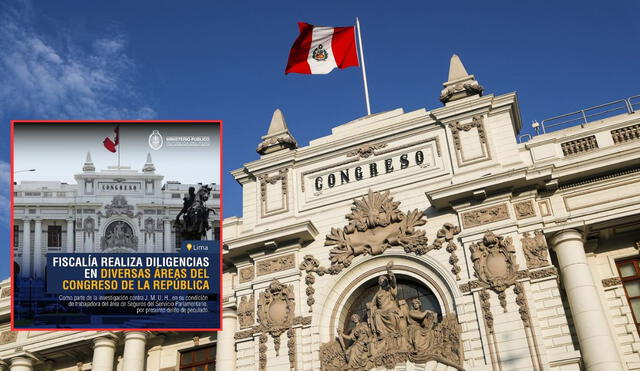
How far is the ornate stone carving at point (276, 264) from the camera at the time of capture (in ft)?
84.4

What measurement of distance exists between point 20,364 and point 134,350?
5469mm

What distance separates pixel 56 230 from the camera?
28.5m

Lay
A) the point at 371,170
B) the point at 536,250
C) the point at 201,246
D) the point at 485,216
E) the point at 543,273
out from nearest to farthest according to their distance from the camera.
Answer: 1. the point at 543,273
2. the point at 536,250
3. the point at 485,216
4. the point at 371,170
5. the point at 201,246

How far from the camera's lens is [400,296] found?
2428 centimetres

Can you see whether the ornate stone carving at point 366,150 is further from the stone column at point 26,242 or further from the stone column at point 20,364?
the stone column at point 20,364

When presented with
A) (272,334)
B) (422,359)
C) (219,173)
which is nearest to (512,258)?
(422,359)

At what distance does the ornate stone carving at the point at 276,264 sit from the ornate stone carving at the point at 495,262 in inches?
263

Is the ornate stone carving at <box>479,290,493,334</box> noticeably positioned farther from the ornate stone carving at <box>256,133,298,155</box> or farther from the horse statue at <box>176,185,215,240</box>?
the horse statue at <box>176,185,215,240</box>

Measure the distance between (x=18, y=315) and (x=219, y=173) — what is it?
31.2 feet

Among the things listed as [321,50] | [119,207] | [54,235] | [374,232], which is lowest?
[374,232]

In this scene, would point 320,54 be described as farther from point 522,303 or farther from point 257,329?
point 522,303

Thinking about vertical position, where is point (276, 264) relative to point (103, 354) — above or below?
above

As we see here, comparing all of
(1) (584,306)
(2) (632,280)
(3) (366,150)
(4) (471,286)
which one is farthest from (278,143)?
(2) (632,280)

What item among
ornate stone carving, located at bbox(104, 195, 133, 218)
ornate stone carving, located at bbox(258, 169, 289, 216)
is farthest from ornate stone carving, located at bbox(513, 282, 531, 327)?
ornate stone carving, located at bbox(104, 195, 133, 218)
